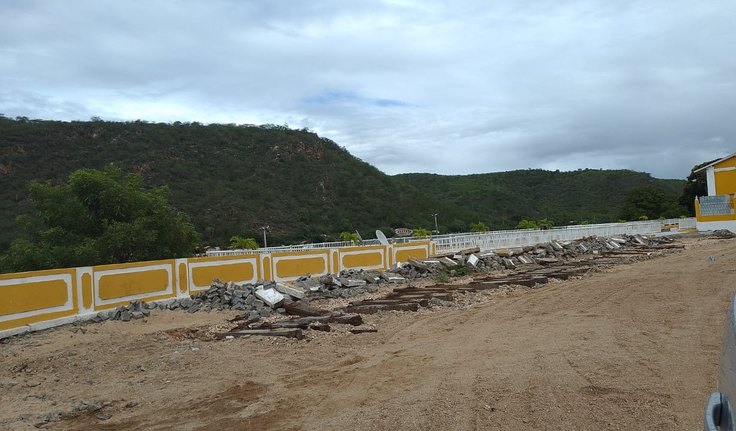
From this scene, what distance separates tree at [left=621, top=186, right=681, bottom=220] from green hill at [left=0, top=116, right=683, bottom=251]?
26.6ft

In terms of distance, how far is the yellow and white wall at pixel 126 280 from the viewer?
478 inches

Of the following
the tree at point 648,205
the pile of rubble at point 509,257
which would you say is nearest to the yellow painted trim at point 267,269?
the pile of rubble at point 509,257

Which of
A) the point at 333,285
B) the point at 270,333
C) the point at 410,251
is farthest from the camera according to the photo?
the point at 410,251

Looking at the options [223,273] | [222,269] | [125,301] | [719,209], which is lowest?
[125,301]

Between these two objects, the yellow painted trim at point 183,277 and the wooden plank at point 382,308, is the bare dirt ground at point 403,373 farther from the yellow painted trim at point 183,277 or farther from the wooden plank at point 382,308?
the yellow painted trim at point 183,277

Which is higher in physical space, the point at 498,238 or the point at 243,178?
the point at 243,178

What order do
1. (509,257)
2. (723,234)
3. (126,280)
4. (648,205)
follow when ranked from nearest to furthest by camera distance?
(126,280), (509,257), (723,234), (648,205)

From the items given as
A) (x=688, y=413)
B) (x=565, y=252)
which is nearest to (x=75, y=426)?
(x=688, y=413)

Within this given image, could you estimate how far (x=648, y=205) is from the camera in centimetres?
7431

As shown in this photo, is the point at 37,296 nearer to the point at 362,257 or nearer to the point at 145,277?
the point at 145,277

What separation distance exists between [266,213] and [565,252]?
32.4 meters

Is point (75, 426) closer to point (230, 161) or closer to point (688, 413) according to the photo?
point (688, 413)

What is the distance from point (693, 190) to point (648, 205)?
6306 mm

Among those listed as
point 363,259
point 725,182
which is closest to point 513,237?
point 363,259
